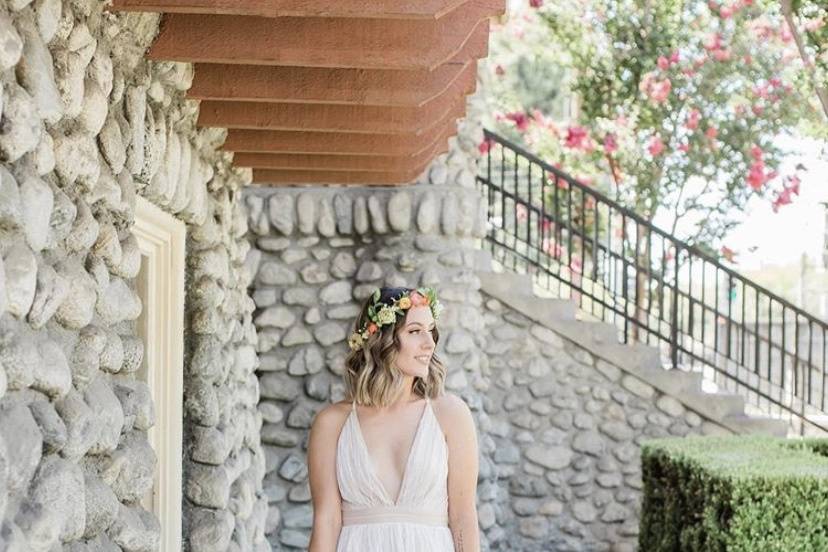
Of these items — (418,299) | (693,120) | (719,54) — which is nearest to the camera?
(418,299)

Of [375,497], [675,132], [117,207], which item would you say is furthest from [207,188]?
[675,132]

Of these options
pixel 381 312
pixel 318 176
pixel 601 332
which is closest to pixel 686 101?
pixel 601 332

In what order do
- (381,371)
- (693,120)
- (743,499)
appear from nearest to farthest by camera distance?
(381,371), (743,499), (693,120)

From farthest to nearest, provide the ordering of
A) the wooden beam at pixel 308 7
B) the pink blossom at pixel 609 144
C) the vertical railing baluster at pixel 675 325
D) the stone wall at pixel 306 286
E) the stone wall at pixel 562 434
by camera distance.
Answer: the pink blossom at pixel 609 144, the vertical railing baluster at pixel 675 325, the stone wall at pixel 562 434, the stone wall at pixel 306 286, the wooden beam at pixel 308 7

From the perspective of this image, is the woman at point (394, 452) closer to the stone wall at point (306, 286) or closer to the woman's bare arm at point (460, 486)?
the woman's bare arm at point (460, 486)

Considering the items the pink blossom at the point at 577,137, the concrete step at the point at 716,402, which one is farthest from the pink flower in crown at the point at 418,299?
the pink blossom at the point at 577,137

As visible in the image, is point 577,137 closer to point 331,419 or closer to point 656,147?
point 656,147

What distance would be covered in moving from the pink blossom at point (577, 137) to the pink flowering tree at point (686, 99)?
0.01 m

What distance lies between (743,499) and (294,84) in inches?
140

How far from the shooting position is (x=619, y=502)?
34.4ft

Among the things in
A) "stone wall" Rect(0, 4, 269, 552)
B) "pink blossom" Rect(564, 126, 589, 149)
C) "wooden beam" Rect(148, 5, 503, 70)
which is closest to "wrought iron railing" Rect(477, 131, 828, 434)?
"pink blossom" Rect(564, 126, 589, 149)

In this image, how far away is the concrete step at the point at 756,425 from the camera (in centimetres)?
1056

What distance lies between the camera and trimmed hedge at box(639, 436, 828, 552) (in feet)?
22.0

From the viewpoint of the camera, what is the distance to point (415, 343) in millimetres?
4523
